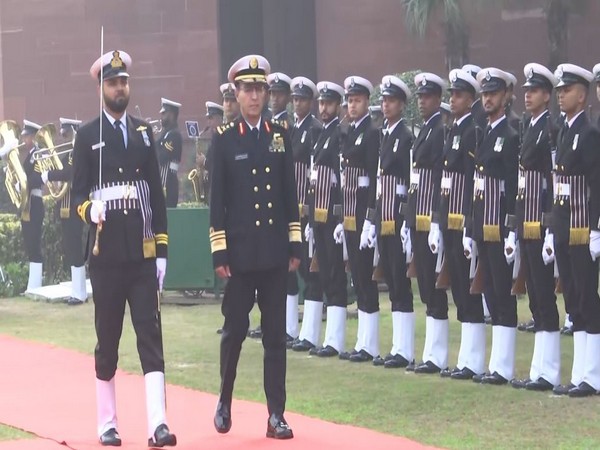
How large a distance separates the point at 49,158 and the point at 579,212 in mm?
9887

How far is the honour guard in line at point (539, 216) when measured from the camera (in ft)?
36.8

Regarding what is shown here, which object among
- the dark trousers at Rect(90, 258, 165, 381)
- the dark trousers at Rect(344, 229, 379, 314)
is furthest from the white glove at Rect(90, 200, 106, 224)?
the dark trousers at Rect(344, 229, 379, 314)

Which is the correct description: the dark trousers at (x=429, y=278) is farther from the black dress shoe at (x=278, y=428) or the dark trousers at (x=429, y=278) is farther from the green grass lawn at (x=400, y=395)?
the black dress shoe at (x=278, y=428)

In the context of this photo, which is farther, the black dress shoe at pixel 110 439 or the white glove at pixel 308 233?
the white glove at pixel 308 233

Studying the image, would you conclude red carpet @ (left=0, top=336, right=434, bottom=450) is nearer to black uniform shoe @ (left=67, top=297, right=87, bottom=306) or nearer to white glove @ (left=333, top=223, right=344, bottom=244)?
white glove @ (left=333, top=223, right=344, bottom=244)

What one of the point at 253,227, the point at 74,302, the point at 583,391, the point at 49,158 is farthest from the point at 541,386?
the point at 49,158

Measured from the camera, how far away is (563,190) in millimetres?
10906

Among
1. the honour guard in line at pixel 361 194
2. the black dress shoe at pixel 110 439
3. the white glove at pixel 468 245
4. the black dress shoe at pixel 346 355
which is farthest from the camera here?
the black dress shoe at pixel 346 355

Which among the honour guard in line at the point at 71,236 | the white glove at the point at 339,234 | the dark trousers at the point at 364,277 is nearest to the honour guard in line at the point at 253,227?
the dark trousers at the point at 364,277

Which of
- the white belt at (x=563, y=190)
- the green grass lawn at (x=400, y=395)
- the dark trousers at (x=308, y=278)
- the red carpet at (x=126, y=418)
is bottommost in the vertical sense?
the red carpet at (x=126, y=418)

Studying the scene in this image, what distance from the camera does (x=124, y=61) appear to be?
979cm

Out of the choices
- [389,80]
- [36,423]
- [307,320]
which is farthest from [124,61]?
[307,320]

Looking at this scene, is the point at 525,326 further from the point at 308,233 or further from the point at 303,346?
the point at 308,233

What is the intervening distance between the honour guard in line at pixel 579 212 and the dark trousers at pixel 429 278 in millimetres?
1446
